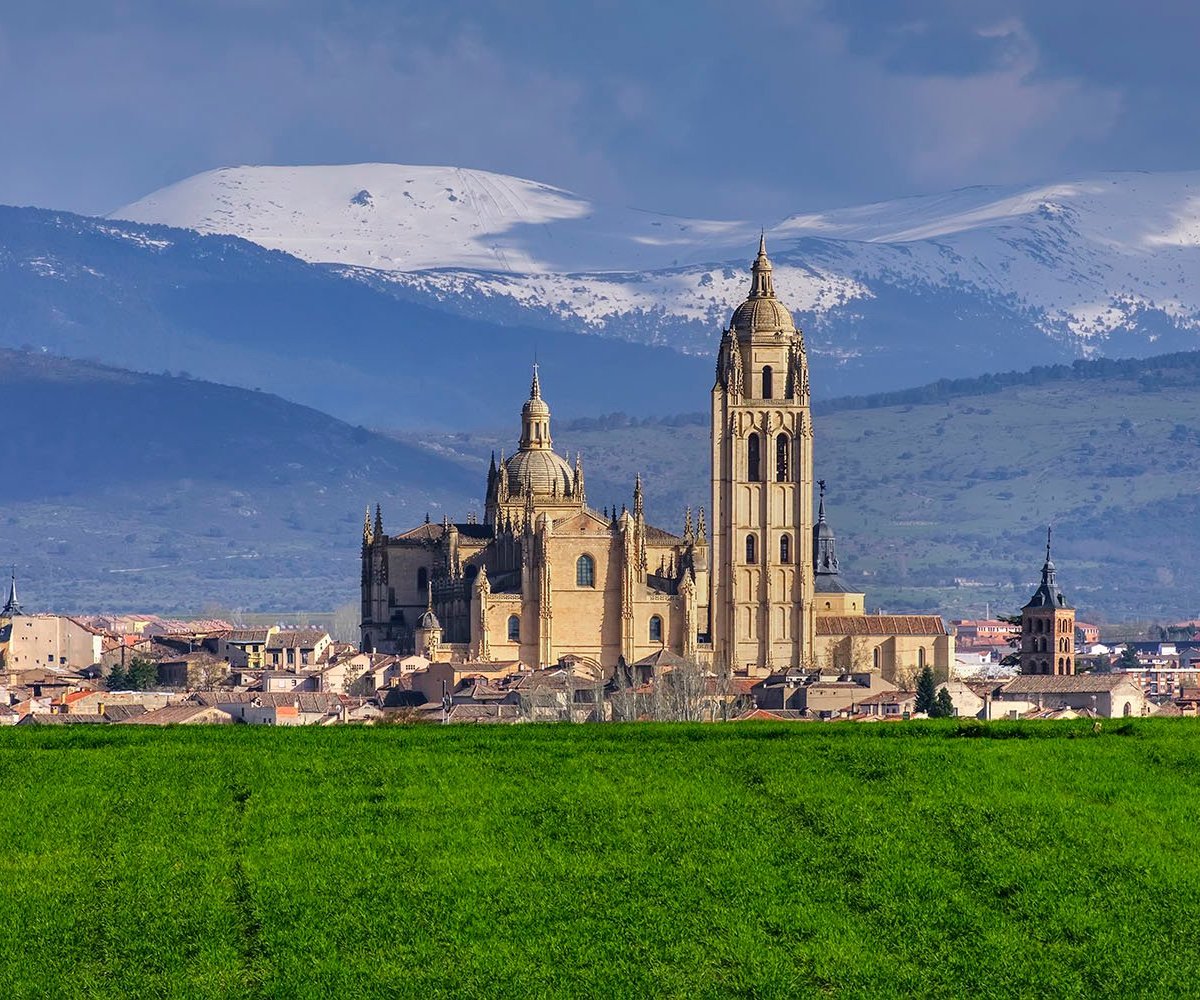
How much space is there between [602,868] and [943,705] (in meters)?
74.7

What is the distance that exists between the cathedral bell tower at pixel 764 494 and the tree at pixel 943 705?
27.5m

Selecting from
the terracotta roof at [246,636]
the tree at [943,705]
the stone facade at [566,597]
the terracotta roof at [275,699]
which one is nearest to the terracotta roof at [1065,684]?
the tree at [943,705]

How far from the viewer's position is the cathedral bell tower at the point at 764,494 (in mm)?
138250

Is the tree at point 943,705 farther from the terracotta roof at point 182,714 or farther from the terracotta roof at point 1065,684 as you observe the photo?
the terracotta roof at point 182,714

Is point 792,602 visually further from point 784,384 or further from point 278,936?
point 278,936

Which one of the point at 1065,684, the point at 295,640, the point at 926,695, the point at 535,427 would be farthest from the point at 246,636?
the point at 926,695

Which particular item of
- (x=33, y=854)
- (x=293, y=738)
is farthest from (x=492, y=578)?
(x=33, y=854)

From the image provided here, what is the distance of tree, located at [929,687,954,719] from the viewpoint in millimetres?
103325

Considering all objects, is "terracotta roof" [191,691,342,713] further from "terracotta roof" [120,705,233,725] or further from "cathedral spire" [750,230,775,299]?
"cathedral spire" [750,230,775,299]


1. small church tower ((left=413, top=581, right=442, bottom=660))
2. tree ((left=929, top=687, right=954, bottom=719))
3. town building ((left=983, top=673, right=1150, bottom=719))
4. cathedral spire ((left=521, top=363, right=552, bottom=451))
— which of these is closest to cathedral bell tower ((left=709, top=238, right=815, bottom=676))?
cathedral spire ((left=521, top=363, right=552, bottom=451))

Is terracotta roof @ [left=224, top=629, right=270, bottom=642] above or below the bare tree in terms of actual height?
above

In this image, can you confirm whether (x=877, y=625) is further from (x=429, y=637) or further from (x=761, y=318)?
(x=429, y=637)

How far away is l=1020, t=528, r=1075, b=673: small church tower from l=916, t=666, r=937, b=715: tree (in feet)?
38.9

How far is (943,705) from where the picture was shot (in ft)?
347
